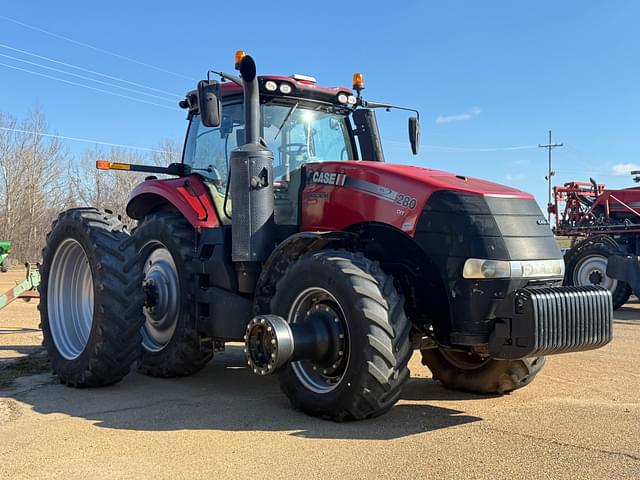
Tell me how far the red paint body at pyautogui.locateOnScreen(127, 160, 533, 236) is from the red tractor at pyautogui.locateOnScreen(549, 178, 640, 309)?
7.70 meters

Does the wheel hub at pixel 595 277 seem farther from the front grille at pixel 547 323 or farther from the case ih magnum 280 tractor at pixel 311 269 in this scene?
the front grille at pixel 547 323

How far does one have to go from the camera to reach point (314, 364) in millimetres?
4496

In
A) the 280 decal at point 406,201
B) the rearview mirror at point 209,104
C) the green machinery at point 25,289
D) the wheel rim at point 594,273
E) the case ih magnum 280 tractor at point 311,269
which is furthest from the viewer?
the wheel rim at point 594,273

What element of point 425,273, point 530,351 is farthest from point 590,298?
point 425,273

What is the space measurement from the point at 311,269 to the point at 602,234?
10532mm

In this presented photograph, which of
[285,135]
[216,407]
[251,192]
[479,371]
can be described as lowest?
[216,407]

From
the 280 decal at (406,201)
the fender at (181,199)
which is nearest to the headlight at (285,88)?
the fender at (181,199)

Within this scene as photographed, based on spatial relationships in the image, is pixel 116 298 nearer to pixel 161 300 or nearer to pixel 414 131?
pixel 161 300

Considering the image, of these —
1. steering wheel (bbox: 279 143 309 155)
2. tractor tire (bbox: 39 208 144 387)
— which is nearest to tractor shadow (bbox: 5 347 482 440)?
tractor tire (bbox: 39 208 144 387)

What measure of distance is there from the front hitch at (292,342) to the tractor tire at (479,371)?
1.45 m

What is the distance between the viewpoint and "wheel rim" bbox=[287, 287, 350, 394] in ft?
14.2

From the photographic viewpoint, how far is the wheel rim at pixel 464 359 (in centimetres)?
520

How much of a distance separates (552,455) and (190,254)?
3439 mm

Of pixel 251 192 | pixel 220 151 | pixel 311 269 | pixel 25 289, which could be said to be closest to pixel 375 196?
pixel 311 269
